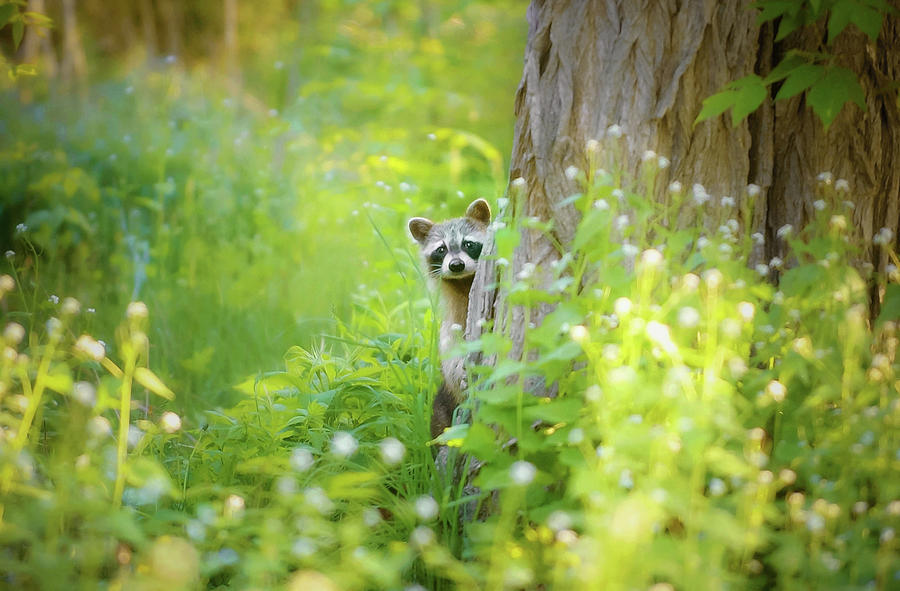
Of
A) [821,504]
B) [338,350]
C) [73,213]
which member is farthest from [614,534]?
[73,213]

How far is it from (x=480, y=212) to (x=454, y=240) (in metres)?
0.23

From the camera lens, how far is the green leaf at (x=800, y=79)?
8.40ft

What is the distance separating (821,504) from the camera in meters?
1.91

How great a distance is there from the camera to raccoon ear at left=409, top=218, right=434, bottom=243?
4.75 meters

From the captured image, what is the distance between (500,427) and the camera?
269 cm

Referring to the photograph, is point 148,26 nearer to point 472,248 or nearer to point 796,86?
point 472,248

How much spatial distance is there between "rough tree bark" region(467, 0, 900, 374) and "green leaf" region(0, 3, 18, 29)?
1.98 meters

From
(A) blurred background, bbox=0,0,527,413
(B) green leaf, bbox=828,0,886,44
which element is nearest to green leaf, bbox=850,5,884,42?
(B) green leaf, bbox=828,0,886,44

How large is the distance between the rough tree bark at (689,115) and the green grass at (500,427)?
5.1 inches

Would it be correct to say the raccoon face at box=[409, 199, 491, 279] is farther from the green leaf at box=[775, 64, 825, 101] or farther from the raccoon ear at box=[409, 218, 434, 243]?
the green leaf at box=[775, 64, 825, 101]

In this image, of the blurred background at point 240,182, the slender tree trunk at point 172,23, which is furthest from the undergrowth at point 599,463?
the slender tree trunk at point 172,23

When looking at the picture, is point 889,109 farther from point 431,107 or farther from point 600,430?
point 431,107

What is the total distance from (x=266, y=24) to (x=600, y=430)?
13761mm

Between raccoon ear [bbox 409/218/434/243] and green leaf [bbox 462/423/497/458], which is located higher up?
green leaf [bbox 462/423/497/458]
